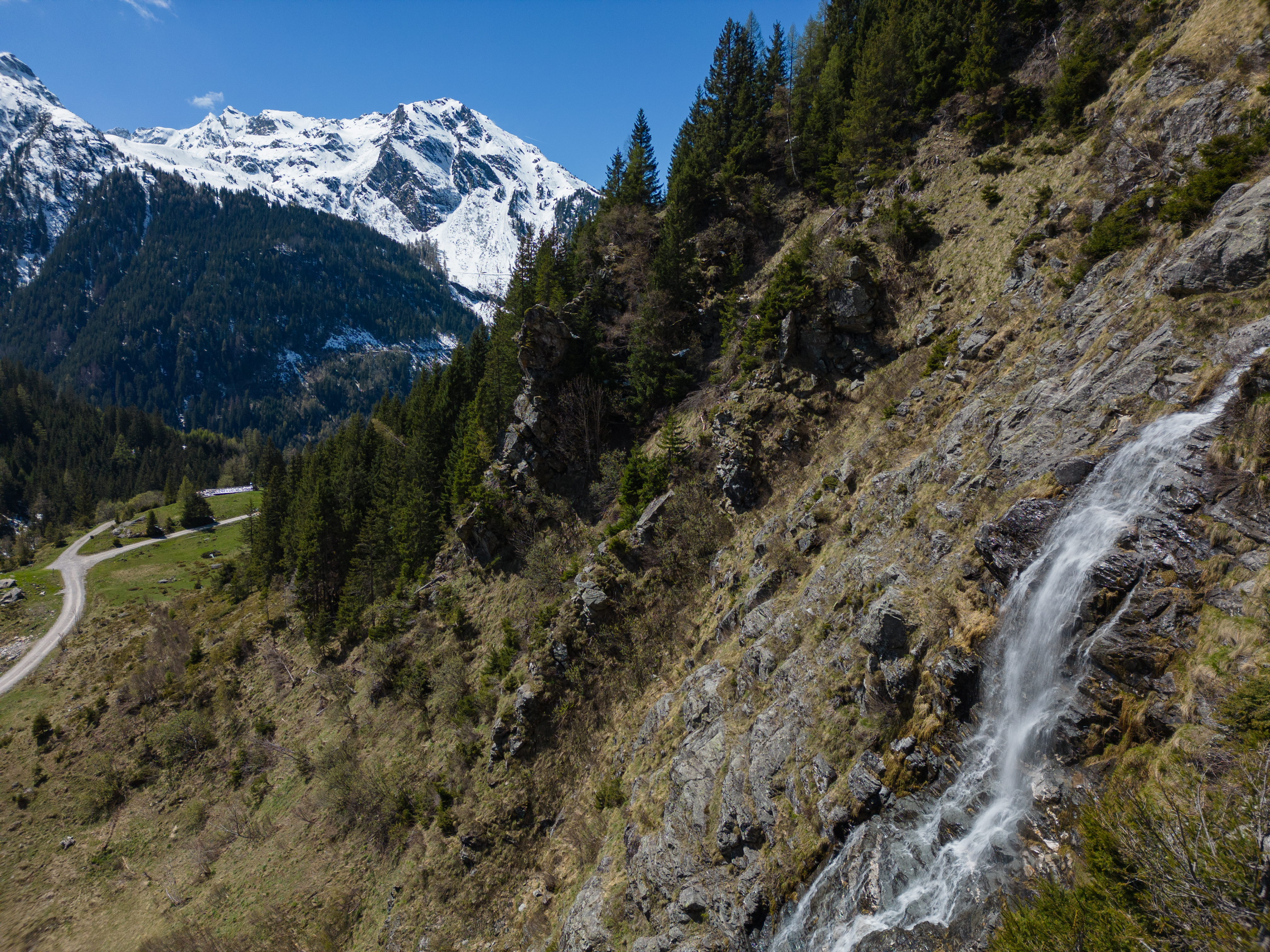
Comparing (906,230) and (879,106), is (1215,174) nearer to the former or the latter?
(906,230)

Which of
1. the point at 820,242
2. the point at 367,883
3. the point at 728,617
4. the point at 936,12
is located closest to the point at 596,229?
the point at 820,242

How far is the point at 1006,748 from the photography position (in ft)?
38.7

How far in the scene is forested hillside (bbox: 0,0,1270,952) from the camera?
10.8m

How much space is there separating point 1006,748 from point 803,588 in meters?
8.81

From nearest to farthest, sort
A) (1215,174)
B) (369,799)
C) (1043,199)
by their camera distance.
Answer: (1215,174)
(1043,199)
(369,799)

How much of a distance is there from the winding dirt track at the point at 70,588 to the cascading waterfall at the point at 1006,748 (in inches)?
3306

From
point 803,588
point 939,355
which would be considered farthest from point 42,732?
point 939,355

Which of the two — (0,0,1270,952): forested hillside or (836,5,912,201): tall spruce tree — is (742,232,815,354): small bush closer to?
(0,0,1270,952): forested hillside

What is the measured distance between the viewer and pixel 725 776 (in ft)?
56.1

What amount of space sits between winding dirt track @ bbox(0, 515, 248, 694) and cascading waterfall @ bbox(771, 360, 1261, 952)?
83978 mm

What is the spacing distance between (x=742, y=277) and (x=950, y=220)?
15598 mm

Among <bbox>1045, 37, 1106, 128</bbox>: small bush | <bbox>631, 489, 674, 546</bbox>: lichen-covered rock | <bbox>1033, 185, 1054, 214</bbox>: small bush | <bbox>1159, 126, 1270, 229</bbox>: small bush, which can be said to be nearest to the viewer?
<bbox>1159, 126, 1270, 229</bbox>: small bush

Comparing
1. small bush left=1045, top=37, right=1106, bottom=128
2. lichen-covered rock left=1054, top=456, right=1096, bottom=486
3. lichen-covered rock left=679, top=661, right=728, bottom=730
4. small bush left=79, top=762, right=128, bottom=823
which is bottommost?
small bush left=79, top=762, right=128, bottom=823

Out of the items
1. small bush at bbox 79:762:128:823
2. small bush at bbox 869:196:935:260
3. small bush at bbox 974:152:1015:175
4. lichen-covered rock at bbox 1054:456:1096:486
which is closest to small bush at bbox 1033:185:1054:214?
small bush at bbox 974:152:1015:175
